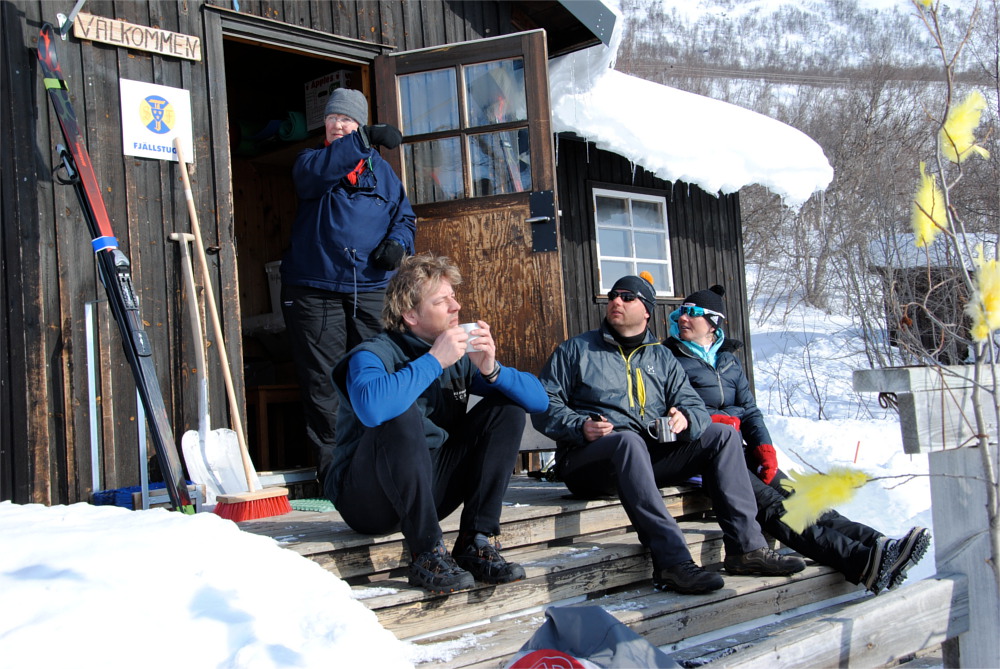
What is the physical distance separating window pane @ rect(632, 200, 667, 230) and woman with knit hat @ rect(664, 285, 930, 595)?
13.5 feet

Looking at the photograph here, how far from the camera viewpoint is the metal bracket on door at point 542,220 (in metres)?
5.12

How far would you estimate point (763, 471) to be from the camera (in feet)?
13.2

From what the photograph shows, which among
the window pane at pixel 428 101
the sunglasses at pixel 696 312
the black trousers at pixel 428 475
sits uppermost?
the window pane at pixel 428 101

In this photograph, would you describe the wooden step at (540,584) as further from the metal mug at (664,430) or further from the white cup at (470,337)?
the white cup at (470,337)

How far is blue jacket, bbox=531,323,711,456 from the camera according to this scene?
3803 mm

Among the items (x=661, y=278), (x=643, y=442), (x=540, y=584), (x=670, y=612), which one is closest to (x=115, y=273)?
(x=540, y=584)

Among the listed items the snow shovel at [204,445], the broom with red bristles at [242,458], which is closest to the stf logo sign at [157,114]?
the broom with red bristles at [242,458]

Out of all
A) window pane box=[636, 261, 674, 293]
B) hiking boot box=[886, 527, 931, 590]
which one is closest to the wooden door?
hiking boot box=[886, 527, 931, 590]

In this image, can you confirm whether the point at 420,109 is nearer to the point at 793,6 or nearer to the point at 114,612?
the point at 114,612

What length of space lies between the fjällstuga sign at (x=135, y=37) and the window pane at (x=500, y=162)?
64.9 inches

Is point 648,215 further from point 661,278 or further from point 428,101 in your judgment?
point 428,101

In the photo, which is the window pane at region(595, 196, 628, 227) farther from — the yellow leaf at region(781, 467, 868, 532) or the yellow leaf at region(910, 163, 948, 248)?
the yellow leaf at region(781, 467, 868, 532)

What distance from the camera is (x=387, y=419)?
2.66 m

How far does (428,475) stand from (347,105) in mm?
2357
